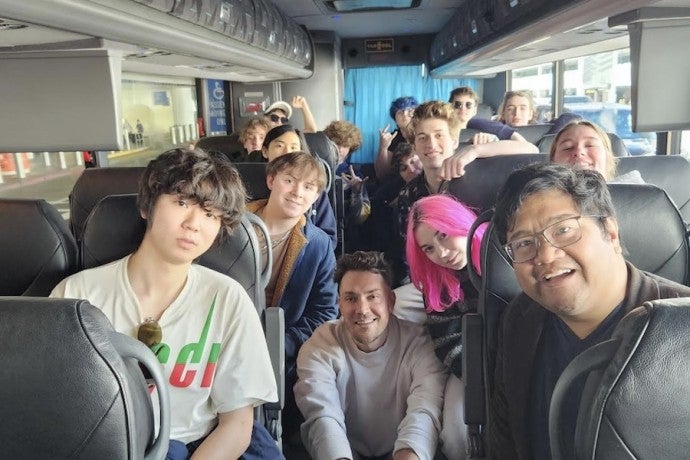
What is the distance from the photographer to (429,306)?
8.12 ft

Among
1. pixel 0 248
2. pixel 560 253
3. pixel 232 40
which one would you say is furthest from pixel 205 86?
pixel 560 253

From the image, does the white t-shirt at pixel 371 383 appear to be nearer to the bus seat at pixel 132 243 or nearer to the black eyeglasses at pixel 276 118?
the bus seat at pixel 132 243

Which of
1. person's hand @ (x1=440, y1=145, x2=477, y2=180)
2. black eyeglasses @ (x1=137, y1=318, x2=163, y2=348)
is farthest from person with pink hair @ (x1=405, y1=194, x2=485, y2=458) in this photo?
black eyeglasses @ (x1=137, y1=318, x2=163, y2=348)

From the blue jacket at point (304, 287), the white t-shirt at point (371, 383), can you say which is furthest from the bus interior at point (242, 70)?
the blue jacket at point (304, 287)

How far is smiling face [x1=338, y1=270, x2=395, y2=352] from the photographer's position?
2.44 metres

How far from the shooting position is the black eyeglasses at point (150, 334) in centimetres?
178

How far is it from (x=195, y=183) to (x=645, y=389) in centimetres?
141

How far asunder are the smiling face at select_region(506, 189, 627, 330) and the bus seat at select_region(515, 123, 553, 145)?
4108mm

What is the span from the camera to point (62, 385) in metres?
1.10

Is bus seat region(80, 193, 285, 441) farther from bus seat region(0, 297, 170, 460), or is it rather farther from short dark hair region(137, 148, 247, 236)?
bus seat region(0, 297, 170, 460)

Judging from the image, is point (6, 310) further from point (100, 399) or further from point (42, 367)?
point (100, 399)

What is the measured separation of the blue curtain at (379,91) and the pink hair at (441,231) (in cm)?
906

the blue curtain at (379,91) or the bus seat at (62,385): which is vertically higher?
the blue curtain at (379,91)

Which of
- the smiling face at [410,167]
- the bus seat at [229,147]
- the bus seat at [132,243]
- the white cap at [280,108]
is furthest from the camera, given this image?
the white cap at [280,108]
